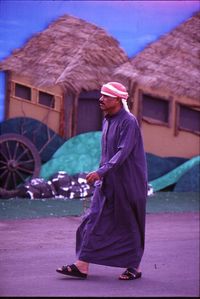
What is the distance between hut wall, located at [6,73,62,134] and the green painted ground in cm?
136

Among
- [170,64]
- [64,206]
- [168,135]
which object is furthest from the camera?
[168,135]

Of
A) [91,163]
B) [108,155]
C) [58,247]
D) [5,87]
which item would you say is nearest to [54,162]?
[91,163]

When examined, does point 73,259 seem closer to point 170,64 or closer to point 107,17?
point 107,17

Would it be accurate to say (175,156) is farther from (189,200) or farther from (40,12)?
(40,12)

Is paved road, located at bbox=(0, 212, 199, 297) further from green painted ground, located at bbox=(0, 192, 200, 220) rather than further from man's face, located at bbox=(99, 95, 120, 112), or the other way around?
man's face, located at bbox=(99, 95, 120, 112)

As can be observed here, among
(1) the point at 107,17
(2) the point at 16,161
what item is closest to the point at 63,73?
(1) the point at 107,17

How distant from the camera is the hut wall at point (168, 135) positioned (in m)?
13.0

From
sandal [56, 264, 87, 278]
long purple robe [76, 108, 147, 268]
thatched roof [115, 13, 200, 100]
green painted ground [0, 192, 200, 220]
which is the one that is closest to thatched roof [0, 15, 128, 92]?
thatched roof [115, 13, 200, 100]

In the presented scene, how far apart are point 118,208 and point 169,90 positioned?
22.8 feet

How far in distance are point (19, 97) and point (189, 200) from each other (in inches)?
122

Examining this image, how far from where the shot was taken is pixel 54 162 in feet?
40.7

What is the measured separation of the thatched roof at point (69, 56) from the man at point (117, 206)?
5635 mm

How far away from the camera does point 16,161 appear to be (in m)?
12.0

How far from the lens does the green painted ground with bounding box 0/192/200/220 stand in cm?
1048
